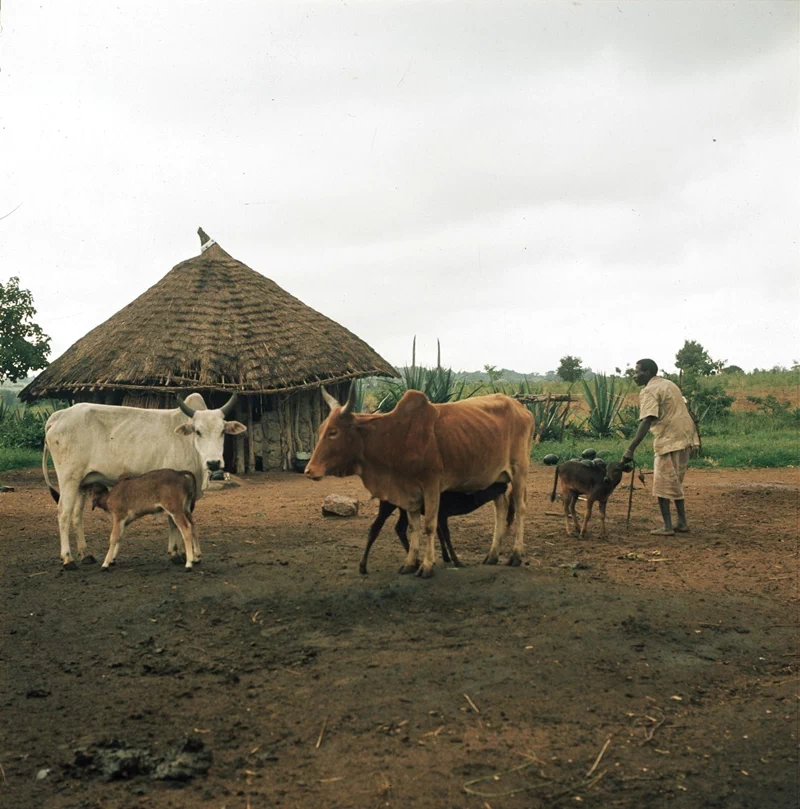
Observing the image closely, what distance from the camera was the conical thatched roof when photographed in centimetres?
1534

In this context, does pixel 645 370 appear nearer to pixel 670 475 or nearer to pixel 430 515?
pixel 670 475

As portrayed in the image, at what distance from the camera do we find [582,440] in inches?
757

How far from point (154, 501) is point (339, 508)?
126 inches

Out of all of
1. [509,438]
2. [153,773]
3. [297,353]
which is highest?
[297,353]

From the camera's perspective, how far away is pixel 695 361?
2881 cm

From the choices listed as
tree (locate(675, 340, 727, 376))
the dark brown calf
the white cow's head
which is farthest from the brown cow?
tree (locate(675, 340, 727, 376))

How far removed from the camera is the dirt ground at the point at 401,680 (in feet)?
12.7

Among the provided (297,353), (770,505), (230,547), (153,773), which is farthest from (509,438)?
(297,353)

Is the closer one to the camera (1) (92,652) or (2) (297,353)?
(1) (92,652)

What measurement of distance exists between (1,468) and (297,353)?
6.05 meters

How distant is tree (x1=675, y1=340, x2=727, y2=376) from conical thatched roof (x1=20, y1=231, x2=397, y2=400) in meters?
12.7

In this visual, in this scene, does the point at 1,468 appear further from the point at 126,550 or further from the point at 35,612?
the point at 35,612

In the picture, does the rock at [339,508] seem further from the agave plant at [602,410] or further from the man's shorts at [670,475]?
the agave plant at [602,410]

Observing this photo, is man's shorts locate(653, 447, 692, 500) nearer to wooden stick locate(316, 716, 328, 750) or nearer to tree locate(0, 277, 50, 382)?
wooden stick locate(316, 716, 328, 750)
